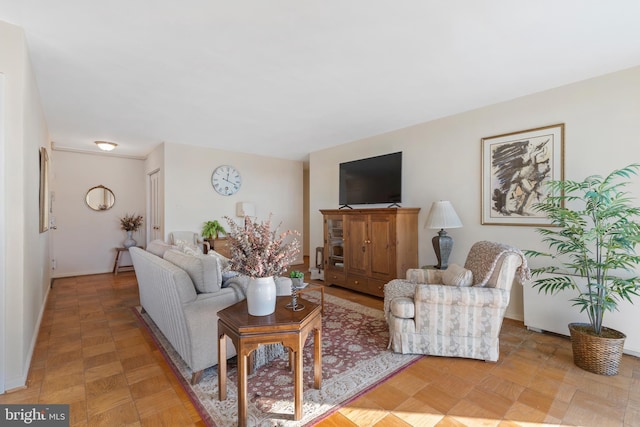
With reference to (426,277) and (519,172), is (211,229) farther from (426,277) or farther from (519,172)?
(519,172)

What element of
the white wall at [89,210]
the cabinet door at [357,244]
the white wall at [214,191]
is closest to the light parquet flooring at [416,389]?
the cabinet door at [357,244]

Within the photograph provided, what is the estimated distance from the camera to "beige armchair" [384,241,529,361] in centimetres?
219

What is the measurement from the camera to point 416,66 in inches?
93.5

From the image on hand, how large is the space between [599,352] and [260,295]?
8.15ft

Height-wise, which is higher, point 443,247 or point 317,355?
point 443,247

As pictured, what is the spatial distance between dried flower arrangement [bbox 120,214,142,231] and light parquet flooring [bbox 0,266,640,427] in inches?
131

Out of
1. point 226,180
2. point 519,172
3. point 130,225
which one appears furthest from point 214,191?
point 519,172

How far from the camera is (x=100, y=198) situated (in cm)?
564

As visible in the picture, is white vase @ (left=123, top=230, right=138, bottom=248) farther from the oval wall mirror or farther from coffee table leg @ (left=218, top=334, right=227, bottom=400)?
coffee table leg @ (left=218, top=334, right=227, bottom=400)

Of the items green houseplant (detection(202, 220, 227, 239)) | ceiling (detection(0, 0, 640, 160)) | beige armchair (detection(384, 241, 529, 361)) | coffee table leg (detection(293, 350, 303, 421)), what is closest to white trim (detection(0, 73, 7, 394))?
ceiling (detection(0, 0, 640, 160))

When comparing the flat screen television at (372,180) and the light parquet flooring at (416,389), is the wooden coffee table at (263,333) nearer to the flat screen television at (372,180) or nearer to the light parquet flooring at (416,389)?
the light parquet flooring at (416,389)

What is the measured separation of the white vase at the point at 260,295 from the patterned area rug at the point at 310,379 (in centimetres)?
60

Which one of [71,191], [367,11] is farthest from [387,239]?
[71,191]

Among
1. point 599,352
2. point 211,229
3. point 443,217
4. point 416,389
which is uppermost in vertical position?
point 443,217
